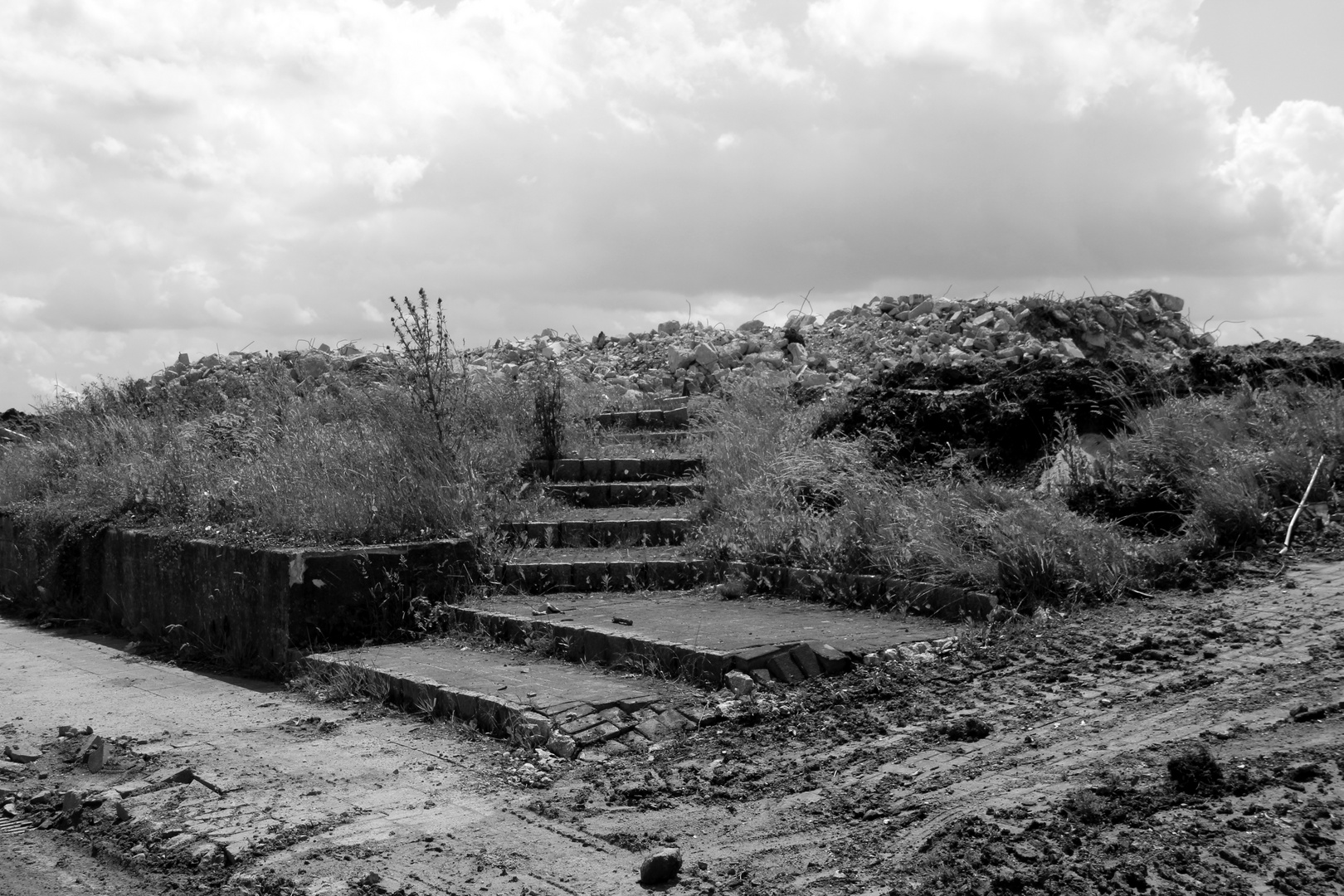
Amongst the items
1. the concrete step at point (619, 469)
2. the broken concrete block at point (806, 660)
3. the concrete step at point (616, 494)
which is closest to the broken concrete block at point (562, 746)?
the broken concrete block at point (806, 660)

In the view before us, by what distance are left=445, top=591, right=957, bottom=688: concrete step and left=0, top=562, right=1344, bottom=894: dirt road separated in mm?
180

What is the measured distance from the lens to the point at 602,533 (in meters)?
8.07

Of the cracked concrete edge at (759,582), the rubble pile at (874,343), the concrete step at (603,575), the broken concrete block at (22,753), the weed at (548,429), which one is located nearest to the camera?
the broken concrete block at (22,753)

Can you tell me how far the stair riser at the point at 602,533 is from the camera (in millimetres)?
7988

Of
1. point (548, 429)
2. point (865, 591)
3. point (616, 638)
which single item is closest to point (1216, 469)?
point (865, 591)

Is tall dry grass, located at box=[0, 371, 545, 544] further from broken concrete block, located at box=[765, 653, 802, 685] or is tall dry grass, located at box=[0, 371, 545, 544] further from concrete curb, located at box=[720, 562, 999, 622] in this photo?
broken concrete block, located at box=[765, 653, 802, 685]

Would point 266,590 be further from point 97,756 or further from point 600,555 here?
point 600,555

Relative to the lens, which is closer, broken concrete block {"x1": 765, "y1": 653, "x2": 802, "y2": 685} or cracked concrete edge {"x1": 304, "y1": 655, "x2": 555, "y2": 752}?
cracked concrete edge {"x1": 304, "y1": 655, "x2": 555, "y2": 752}

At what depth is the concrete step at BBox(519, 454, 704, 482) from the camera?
368 inches

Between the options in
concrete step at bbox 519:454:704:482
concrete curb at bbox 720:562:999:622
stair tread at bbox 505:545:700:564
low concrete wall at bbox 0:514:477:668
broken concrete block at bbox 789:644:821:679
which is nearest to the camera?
broken concrete block at bbox 789:644:821:679

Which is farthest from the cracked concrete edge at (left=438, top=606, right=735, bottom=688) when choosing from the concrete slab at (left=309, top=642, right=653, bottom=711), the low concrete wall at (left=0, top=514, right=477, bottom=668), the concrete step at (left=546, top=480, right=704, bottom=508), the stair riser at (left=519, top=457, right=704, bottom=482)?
the stair riser at (left=519, top=457, right=704, bottom=482)

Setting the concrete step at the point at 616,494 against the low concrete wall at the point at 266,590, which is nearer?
the low concrete wall at the point at 266,590

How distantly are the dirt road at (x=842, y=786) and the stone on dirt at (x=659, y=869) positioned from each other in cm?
5

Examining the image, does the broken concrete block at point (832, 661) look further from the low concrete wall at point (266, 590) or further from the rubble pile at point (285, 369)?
the rubble pile at point (285, 369)
